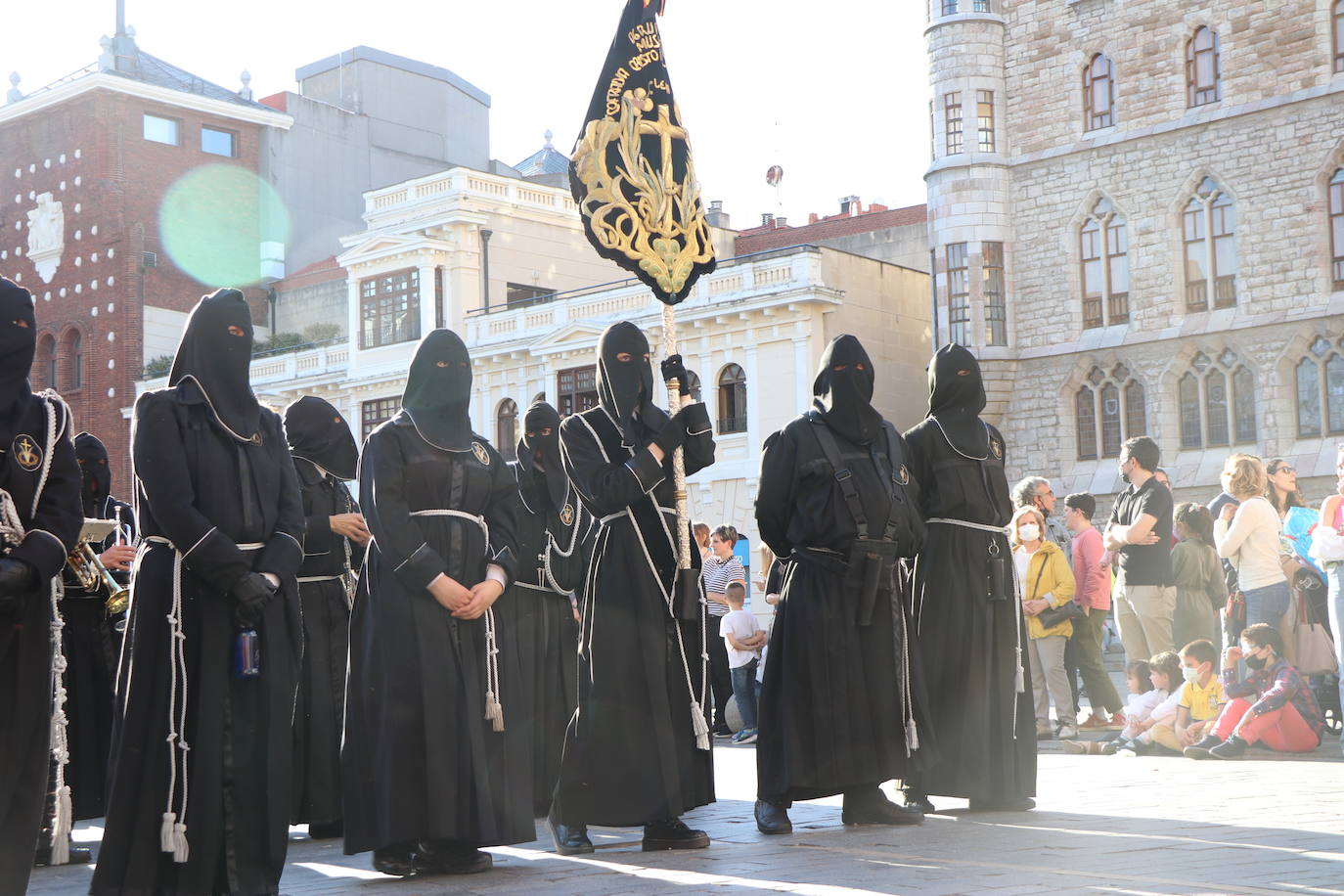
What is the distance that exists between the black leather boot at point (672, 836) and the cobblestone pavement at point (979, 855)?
0.10m

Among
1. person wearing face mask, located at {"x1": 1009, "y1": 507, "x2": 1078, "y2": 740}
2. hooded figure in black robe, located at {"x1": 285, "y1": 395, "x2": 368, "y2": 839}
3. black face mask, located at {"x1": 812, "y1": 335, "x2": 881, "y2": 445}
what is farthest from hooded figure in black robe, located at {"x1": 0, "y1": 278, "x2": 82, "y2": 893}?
person wearing face mask, located at {"x1": 1009, "y1": 507, "x2": 1078, "y2": 740}

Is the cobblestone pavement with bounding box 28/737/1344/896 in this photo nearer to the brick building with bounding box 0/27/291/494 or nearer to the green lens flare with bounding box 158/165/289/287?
the brick building with bounding box 0/27/291/494

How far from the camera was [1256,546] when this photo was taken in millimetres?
11898

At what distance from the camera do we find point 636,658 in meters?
7.43

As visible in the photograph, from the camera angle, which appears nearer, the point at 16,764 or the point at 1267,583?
the point at 16,764

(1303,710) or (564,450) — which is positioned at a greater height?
(564,450)

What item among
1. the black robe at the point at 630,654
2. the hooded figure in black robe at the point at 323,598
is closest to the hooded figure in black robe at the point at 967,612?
the black robe at the point at 630,654

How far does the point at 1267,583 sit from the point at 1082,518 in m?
2.27

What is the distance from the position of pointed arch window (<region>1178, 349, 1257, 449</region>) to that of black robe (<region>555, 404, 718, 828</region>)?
1025 inches

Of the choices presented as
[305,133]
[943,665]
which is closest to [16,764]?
[943,665]

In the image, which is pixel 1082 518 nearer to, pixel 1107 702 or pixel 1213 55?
pixel 1107 702

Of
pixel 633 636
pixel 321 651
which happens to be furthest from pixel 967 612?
pixel 321 651

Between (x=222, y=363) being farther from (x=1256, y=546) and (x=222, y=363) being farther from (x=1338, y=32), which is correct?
(x=1338, y=32)

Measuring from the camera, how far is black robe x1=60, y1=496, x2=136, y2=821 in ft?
27.8
